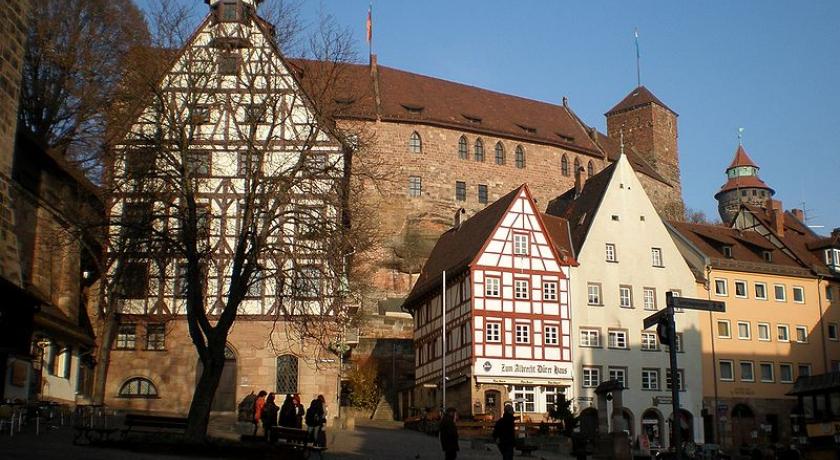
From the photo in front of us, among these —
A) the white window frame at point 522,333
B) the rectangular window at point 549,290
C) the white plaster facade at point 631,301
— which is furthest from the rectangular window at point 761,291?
the white window frame at point 522,333

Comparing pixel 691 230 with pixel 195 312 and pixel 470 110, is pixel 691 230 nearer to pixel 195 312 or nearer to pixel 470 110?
pixel 470 110

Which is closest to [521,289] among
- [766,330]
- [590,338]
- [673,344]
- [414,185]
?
[590,338]

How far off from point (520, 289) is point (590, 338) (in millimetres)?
3847

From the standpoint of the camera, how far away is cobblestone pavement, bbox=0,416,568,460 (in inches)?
674

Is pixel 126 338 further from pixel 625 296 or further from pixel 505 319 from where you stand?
pixel 625 296

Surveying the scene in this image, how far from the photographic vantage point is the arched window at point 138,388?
3528 centimetres

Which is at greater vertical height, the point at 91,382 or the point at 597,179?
the point at 597,179

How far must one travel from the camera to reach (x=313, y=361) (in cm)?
3572

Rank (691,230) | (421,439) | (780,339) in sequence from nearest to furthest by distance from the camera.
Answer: (421,439), (780,339), (691,230)

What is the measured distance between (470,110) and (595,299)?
1308 inches

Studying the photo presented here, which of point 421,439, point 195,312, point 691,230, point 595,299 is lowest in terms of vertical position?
point 421,439

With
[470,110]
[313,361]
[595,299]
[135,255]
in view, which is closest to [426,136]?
[470,110]

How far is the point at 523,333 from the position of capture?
43.6 metres

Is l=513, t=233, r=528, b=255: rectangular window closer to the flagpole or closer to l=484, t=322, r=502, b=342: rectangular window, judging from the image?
l=484, t=322, r=502, b=342: rectangular window
